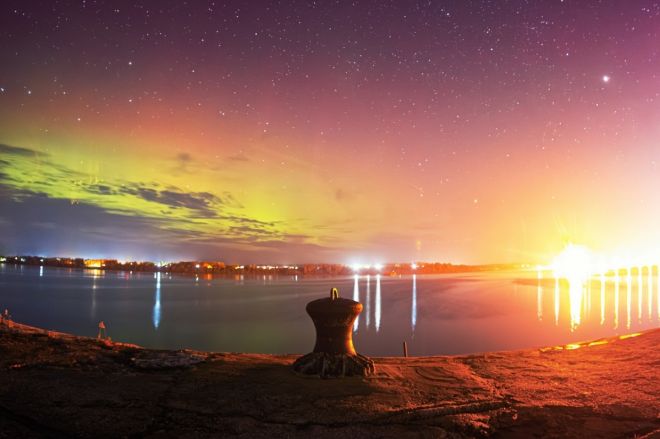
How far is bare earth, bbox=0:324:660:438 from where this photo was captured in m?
6.07

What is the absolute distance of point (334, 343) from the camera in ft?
32.0

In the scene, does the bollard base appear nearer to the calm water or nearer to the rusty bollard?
the rusty bollard

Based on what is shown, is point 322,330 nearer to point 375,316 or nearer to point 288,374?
point 288,374

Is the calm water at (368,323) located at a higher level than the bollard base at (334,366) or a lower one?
lower

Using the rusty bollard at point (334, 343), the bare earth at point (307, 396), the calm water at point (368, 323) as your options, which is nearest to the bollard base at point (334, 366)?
the rusty bollard at point (334, 343)

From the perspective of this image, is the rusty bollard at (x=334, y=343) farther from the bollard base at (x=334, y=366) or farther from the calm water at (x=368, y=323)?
the calm water at (x=368, y=323)

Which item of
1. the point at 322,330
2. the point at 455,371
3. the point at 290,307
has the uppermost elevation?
the point at 322,330

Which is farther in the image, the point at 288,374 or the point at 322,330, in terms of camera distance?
the point at 322,330

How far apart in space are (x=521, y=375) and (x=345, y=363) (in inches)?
153

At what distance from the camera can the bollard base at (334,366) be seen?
9039 mm

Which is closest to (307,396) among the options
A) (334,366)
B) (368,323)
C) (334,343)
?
(334,366)

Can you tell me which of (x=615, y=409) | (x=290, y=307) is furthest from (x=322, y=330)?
(x=290, y=307)

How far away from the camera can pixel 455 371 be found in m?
9.68

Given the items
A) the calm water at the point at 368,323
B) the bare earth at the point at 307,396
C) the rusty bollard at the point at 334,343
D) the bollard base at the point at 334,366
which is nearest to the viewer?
the bare earth at the point at 307,396
